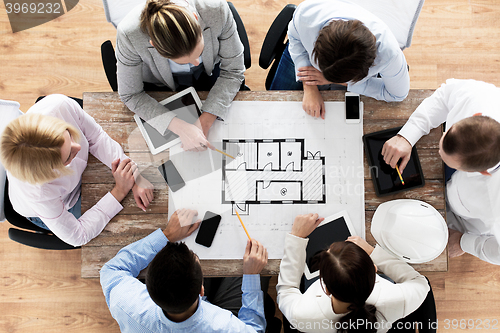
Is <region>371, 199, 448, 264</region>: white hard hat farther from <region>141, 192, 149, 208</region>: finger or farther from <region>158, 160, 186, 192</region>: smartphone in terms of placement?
<region>141, 192, 149, 208</region>: finger

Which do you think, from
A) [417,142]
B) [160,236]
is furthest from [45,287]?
[417,142]

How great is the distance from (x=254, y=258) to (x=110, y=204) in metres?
0.68

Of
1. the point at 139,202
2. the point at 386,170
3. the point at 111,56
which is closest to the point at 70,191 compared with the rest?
the point at 139,202

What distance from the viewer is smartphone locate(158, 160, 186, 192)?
1.43 metres

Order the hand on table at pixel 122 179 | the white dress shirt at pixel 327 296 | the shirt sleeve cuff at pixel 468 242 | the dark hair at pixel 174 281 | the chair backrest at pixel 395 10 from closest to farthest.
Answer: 1. the dark hair at pixel 174 281
2. the white dress shirt at pixel 327 296
3. the hand on table at pixel 122 179
4. the shirt sleeve cuff at pixel 468 242
5. the chair backrest at pixel 395 10

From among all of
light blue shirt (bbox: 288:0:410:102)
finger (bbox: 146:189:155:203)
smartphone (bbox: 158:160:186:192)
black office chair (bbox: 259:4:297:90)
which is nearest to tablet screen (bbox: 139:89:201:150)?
smartphone (bbox: 158:160:186:192)

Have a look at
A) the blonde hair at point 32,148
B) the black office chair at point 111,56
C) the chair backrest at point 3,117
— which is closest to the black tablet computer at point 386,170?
the black office chair at point 111,56

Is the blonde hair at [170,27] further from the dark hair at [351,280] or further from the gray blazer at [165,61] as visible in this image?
the dark hair at [351,280]

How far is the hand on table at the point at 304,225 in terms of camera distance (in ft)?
4.44

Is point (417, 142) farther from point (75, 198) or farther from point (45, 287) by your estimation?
point (45, 287)

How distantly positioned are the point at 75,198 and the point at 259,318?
1.05 m

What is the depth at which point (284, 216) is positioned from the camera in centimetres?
141

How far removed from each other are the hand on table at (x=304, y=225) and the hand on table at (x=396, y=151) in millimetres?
419

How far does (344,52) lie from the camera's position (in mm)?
1190
